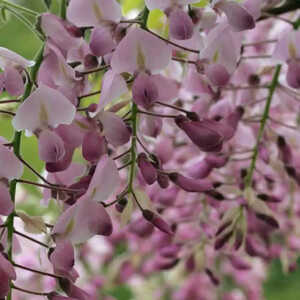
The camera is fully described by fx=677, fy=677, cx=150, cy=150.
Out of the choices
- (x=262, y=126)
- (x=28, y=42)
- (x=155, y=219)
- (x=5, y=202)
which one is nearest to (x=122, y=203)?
(x=155, y=219)

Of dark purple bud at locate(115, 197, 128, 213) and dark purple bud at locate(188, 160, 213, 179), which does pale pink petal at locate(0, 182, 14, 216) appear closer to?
dark purple bud at locate(115, 197, 128, 213)

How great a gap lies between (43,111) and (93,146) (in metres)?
0.05

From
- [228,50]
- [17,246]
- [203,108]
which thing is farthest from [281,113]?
[17,246]

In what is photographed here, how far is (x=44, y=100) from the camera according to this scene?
537 mm

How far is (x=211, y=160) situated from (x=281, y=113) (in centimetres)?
35

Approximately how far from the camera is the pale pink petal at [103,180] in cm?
55

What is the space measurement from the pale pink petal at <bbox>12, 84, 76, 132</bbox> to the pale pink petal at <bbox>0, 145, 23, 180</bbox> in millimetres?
23

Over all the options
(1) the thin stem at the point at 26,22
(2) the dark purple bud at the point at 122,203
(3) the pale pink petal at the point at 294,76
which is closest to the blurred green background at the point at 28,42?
(1) the thin stem at the point at 26,22

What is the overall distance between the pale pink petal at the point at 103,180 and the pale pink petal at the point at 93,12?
12 cm

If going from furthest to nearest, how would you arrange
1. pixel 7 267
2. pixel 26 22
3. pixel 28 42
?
pixel 28 42
pixel 26 22
pixel 7 267

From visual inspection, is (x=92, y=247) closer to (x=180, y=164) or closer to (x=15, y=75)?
(x=180, y=164)

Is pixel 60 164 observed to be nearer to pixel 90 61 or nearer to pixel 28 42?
pixel 90 61

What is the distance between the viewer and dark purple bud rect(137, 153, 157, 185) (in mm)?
580

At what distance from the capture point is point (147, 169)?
587 millimetres
